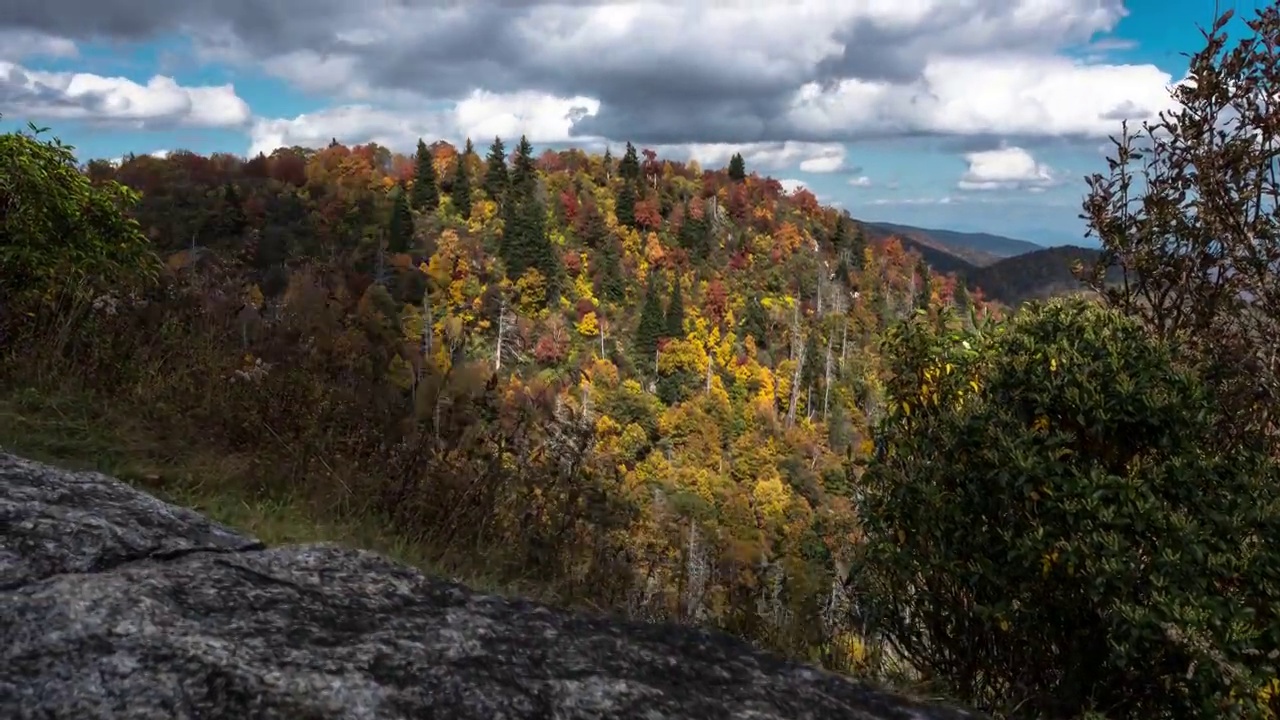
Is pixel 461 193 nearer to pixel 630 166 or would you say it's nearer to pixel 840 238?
pixel 630 166

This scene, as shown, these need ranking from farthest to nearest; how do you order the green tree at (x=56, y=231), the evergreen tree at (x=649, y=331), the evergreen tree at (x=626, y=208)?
the evergreen tree at (x=626, y=208)
the evergreen tree at (x=649, y=331)
the green tree at (x=56, y=231)

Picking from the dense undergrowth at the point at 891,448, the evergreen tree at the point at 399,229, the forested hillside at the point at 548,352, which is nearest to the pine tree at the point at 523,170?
the forested hillside at the point at 548,352

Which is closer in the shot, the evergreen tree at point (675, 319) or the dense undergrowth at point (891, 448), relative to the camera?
the dense undergrowth at point (891, 448)

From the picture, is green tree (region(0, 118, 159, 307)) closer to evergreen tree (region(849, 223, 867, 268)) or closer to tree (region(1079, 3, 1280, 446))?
tree (region(1079, 3, 1280, 446))

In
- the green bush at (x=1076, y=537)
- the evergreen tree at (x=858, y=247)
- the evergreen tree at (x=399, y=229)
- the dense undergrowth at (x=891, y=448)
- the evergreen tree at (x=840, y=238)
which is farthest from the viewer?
the evergreen tree at (x=840, y=238)

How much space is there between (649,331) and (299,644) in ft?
410

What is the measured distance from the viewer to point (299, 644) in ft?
8.21

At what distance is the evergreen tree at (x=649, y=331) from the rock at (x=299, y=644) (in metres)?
122

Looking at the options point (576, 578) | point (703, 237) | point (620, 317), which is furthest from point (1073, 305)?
point (703, 237)

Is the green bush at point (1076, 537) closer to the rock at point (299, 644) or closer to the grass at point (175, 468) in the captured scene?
the rock at point (299, 644)

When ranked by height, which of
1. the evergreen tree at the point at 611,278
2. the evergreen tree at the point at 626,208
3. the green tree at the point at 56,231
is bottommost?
the green tree at the point at 56,231

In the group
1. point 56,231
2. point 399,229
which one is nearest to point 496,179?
point 399,229

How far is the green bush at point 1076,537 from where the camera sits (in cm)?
315

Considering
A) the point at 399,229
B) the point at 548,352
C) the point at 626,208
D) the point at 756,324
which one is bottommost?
the point at 548,352
